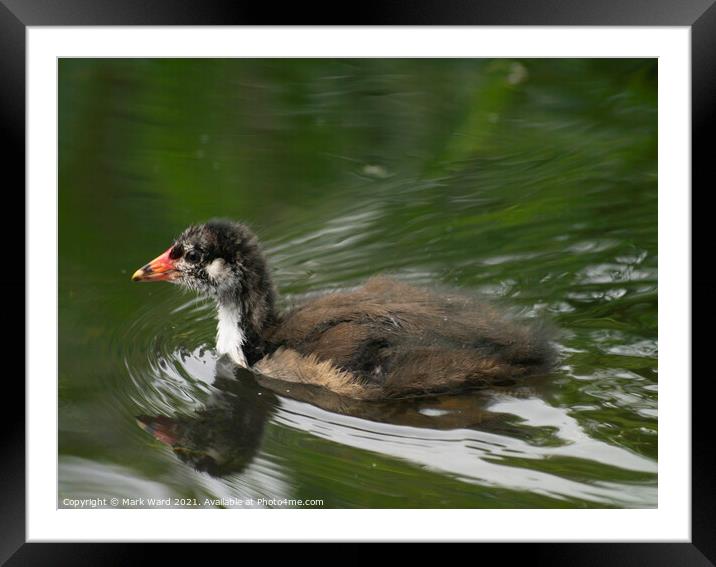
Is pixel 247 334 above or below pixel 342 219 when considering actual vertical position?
below

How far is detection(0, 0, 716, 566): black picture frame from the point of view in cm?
545

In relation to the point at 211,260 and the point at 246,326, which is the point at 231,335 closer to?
the point at 246,326

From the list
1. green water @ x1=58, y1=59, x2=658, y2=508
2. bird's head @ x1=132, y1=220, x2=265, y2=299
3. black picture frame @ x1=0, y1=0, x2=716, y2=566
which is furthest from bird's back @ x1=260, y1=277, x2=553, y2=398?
black picture frame @ x1=0, y1=0, x2=716, y2=566

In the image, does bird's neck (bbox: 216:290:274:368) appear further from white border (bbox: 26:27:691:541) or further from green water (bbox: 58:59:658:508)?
white border (bbox: 26:27:691:541)

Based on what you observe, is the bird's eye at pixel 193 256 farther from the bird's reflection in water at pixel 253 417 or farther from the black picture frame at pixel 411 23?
the black picture frame at pixel 411 23

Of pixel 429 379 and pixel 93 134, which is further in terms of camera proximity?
pixel 93 134

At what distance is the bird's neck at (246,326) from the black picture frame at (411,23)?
6.45 ft

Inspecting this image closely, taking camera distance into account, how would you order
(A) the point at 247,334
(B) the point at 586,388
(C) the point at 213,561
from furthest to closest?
(A) the point at 247,334
(B) the point at 586,388
(C) the point at 213,561

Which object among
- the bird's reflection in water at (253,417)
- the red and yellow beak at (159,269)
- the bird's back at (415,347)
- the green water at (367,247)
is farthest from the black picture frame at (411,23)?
the red and yellow beak at (159,269)

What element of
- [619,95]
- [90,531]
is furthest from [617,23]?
[90,531]

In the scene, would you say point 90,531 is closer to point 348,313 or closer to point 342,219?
point 348,313

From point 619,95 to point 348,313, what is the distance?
2.08 meters

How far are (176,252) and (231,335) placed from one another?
636 mm

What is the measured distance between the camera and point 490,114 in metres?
8.46
